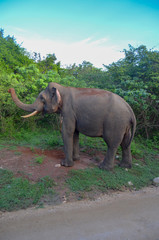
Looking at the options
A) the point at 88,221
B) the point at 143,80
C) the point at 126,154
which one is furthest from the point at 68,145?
the point at 143,80

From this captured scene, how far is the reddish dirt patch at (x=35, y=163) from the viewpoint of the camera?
4621mm

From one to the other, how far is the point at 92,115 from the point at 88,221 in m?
2.44

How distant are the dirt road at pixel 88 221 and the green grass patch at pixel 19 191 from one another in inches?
7.2

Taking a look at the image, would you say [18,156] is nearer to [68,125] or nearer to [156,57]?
[68,125]

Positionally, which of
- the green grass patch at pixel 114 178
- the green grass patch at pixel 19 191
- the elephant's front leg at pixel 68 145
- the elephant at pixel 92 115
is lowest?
the green grass patch at pixel 114 178

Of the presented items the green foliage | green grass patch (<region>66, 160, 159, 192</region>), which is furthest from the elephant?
the green foliage

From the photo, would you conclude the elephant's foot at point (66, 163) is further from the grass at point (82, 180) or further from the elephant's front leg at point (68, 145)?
the grass at point (82, 180)

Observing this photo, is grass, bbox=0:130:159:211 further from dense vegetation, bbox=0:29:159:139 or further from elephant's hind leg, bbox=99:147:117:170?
dense vegetation, bbox=0:29:159:139

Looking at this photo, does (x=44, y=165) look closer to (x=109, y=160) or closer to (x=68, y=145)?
(x=68, y=145)

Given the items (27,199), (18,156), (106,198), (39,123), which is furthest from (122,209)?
(39,123)

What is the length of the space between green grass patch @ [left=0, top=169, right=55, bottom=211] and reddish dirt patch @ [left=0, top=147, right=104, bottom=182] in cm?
21

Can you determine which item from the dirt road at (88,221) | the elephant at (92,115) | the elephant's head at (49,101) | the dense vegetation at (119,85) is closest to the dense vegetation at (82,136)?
the dense vegetation at (119,85)

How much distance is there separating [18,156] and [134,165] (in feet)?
10.9

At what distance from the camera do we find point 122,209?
376 cm
